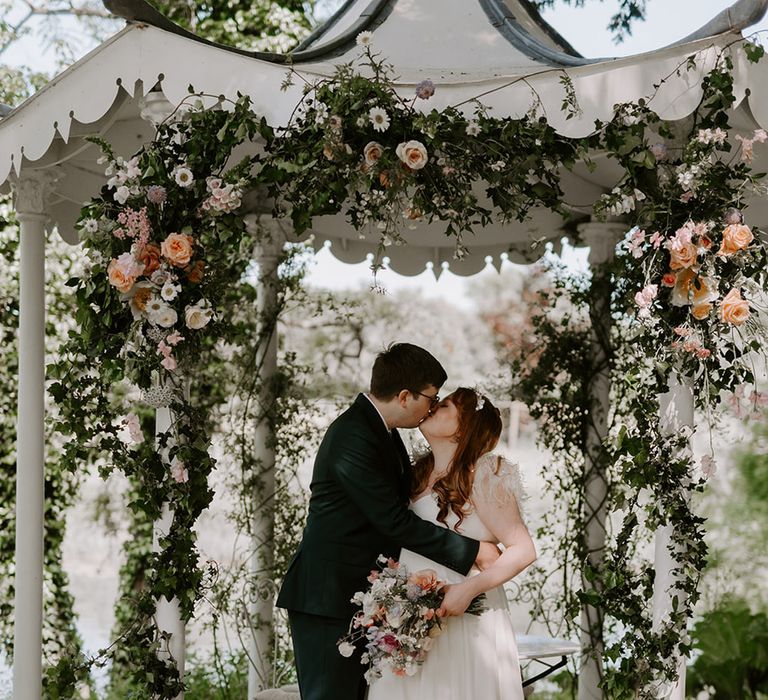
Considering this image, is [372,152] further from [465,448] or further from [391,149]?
[465,448]

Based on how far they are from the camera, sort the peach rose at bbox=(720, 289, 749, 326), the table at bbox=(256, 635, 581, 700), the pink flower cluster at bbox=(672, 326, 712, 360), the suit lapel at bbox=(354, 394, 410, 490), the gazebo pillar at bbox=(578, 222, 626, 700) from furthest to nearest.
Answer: the gazebo pillar at bbox=(578, 222, 626, 700), the table at bbox=(256, 635, 581, 700), the suit lapel at bbox=(354, 394, 410, 490), the pink flower cluster at bbox=(672, 326, 712, 360), the peach rose at bbox=(720, 289, 749, 326)

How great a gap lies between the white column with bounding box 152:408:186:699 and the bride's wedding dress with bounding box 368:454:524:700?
0.77 metres

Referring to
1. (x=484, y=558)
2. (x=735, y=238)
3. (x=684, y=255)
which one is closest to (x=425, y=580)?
(x=484, y=558)

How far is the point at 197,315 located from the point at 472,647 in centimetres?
166

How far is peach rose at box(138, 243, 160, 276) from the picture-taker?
13.0 feet

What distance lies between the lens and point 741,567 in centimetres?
1163

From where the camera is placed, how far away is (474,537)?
4133 millimetres

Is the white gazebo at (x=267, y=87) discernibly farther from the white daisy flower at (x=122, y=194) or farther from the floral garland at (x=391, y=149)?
the white daisy flower at (x=122, y=194)

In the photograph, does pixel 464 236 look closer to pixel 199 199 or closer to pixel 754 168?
pixel 754 168

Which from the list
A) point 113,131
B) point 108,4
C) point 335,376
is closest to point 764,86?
point 108,4

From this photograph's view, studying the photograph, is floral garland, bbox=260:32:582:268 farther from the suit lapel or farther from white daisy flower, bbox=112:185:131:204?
the suit lapel

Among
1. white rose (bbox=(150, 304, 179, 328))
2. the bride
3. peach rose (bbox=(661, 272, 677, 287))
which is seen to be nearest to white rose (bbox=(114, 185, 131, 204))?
white rose (bbox=(150, 304, 179, 328))

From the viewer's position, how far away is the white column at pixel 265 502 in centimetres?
698

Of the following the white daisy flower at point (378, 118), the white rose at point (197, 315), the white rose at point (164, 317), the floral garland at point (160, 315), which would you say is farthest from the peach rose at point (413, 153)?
the white rose at point (164, 317)
